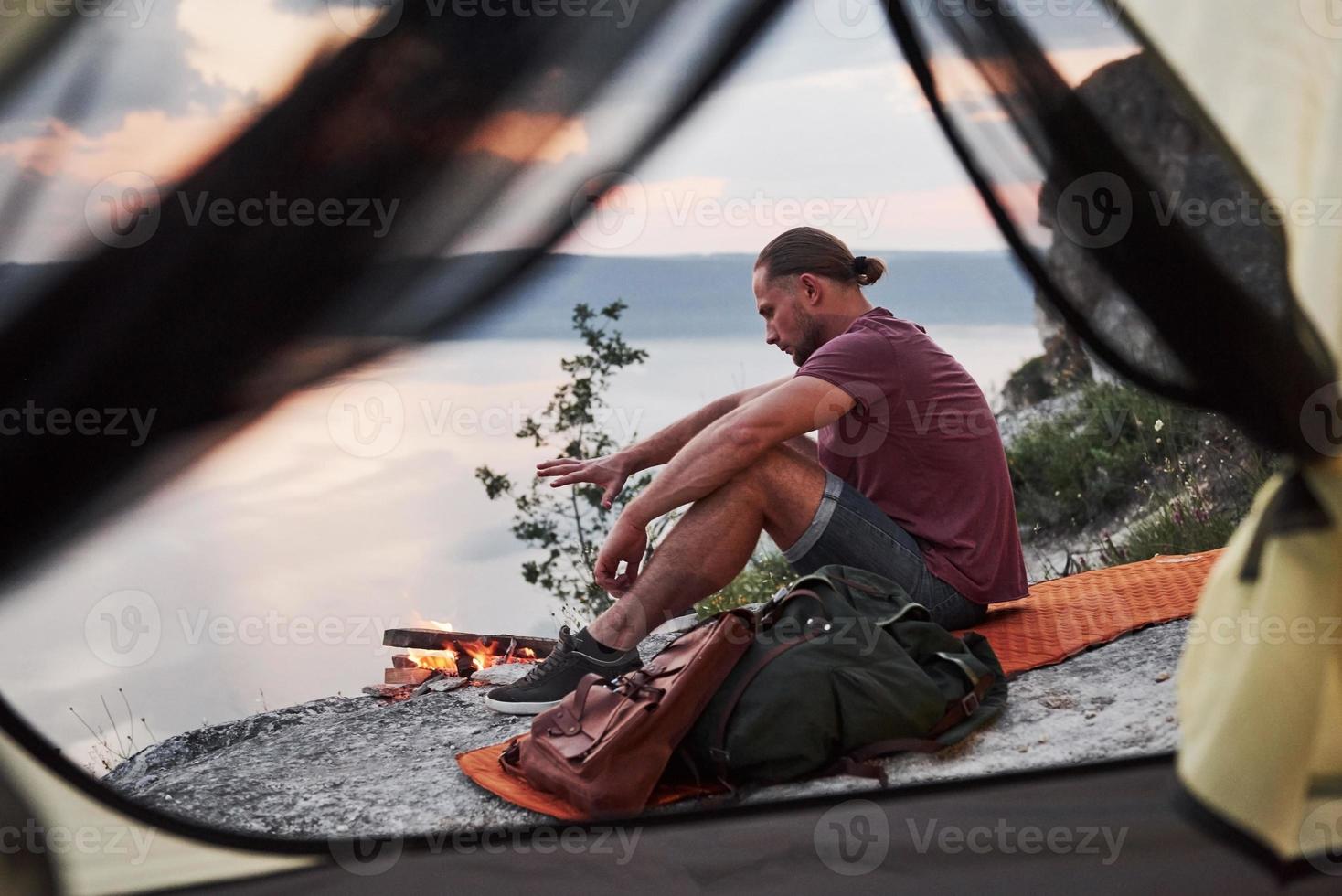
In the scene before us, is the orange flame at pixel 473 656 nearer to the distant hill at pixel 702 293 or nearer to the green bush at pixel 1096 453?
the distant hill at pixel 702 293

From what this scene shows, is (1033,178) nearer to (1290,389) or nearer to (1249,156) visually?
(1249,156)

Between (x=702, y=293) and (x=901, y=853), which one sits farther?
(x=702, y=293)

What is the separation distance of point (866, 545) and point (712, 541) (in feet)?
1.28

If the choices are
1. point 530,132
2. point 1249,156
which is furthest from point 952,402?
point 530,132

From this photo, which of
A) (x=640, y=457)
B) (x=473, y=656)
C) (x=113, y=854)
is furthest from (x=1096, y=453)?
(x=113, y=854)

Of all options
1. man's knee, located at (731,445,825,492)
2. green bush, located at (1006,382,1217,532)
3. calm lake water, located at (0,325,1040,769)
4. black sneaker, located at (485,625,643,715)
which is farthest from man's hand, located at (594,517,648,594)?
green bush, located at (1006,382,1217,532)

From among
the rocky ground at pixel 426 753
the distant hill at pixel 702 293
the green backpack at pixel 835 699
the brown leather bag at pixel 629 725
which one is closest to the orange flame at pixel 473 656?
the rocky ground at pixel 426 753

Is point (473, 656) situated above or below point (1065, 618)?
above

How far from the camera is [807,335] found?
3293mm

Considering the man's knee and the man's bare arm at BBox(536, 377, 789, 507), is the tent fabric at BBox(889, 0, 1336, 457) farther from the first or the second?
the man's bare arm at BBox(536, 377, 789, 507)

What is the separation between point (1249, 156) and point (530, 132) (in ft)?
3.86

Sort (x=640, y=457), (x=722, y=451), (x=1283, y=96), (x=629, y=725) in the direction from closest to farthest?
(x=1283, y=96)
(x=629, y=725)
(x=722, y=451)
(x=640, y=457)

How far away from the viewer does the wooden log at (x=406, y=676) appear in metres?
3.64

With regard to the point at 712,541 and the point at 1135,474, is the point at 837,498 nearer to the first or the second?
the point at 712,541
